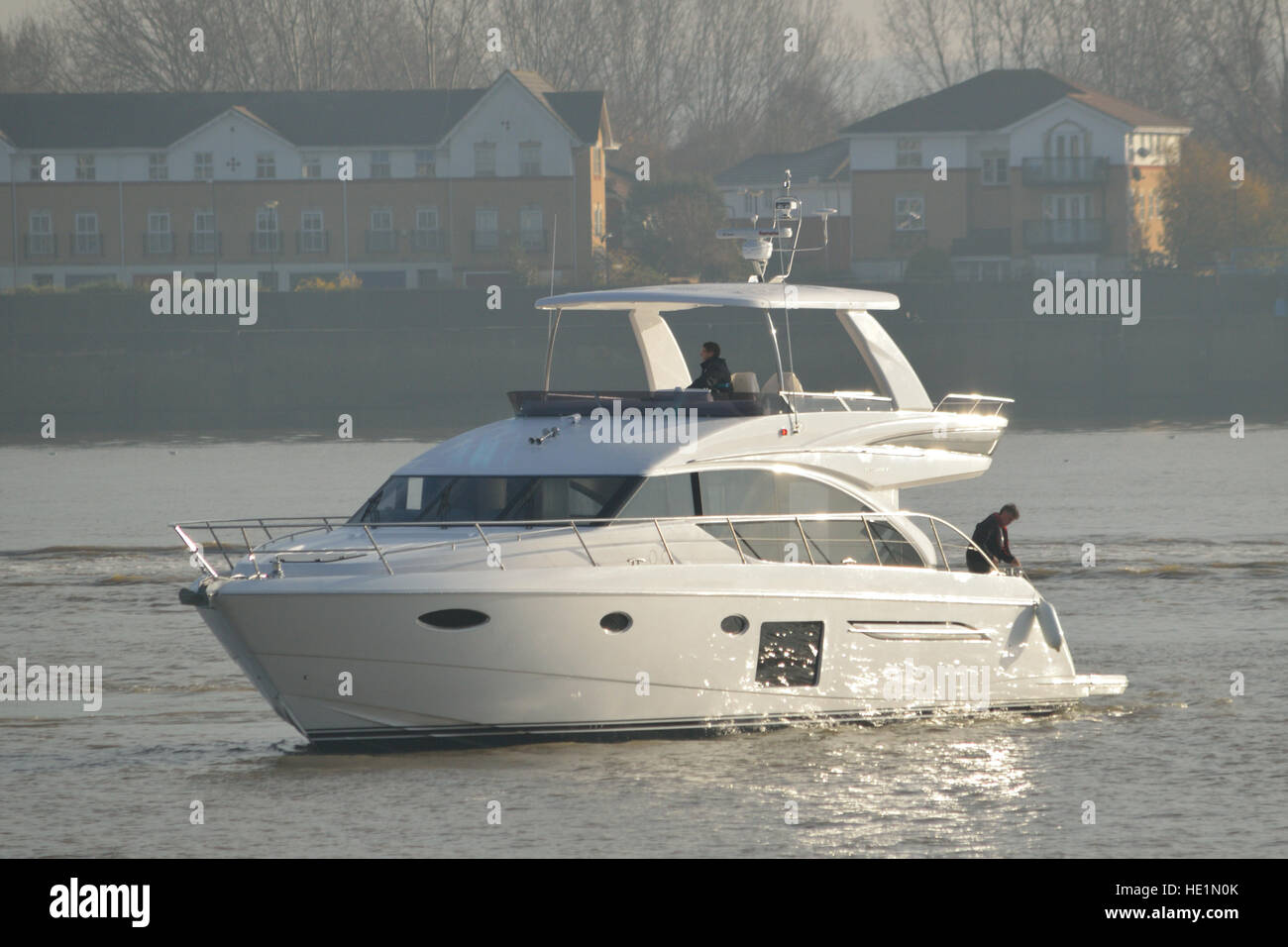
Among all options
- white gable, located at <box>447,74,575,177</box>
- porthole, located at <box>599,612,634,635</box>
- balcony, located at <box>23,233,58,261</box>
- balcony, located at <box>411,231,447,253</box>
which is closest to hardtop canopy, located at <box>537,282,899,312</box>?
porthole, located at <box>599,612,634,635</box>

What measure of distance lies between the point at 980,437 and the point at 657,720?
4.59m

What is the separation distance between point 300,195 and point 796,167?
29626 millimetres

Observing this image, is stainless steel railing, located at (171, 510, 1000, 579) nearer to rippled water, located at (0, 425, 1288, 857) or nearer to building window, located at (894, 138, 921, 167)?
rippled water, located at (0, 425, 1288, 857)

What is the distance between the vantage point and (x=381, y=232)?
7881cm

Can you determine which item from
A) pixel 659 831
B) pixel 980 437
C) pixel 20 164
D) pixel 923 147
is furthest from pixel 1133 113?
pixel 659 831

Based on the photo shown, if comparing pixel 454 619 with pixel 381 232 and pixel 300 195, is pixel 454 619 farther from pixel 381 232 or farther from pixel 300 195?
pixel 300 195

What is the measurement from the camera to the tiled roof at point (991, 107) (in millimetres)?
78625

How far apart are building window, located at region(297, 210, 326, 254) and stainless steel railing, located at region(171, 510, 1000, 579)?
65.2m

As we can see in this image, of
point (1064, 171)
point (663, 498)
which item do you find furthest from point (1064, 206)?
point (663, 498)

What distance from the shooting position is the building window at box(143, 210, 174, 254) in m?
79.2

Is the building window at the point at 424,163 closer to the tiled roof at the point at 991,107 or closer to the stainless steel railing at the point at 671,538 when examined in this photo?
the tiled roof at the point at 991,107

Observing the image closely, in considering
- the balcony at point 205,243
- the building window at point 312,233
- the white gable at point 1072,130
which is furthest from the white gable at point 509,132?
the white gable at point 1072,130
